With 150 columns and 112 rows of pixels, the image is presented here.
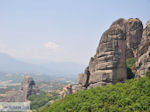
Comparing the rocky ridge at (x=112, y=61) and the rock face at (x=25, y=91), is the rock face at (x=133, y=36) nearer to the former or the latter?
the rocky ridge at (x=112, y=61)

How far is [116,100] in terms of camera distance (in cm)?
1546

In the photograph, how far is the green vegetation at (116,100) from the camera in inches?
552

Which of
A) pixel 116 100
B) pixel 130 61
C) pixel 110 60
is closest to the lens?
pixel 116 100

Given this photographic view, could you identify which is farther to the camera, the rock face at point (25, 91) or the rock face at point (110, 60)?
the rock face at point (25, 91)

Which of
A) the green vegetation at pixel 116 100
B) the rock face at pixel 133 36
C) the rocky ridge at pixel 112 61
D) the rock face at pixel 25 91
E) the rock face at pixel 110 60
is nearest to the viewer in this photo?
the green vegetation at pixel 116 100

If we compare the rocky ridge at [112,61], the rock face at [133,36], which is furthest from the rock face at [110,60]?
the rock face at [133,36]

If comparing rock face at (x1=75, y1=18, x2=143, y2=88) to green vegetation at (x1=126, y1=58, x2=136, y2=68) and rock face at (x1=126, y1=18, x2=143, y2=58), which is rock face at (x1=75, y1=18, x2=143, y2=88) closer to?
green vegetation at (x1=126, y1=58, x2=136, y2=68)

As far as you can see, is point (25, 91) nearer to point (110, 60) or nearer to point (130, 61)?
point (130, 61)

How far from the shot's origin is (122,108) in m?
14.2

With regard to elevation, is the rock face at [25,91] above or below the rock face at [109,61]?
below

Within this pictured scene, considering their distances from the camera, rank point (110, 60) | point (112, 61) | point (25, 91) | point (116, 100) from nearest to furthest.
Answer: point (116, 100)
point (112, 61)
point (110, 60)
point (25, 91)

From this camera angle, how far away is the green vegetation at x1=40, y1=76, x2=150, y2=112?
46.0 feet

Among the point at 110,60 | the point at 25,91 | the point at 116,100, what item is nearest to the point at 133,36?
the point at 110,60

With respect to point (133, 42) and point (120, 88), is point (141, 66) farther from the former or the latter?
point (133, 42)
